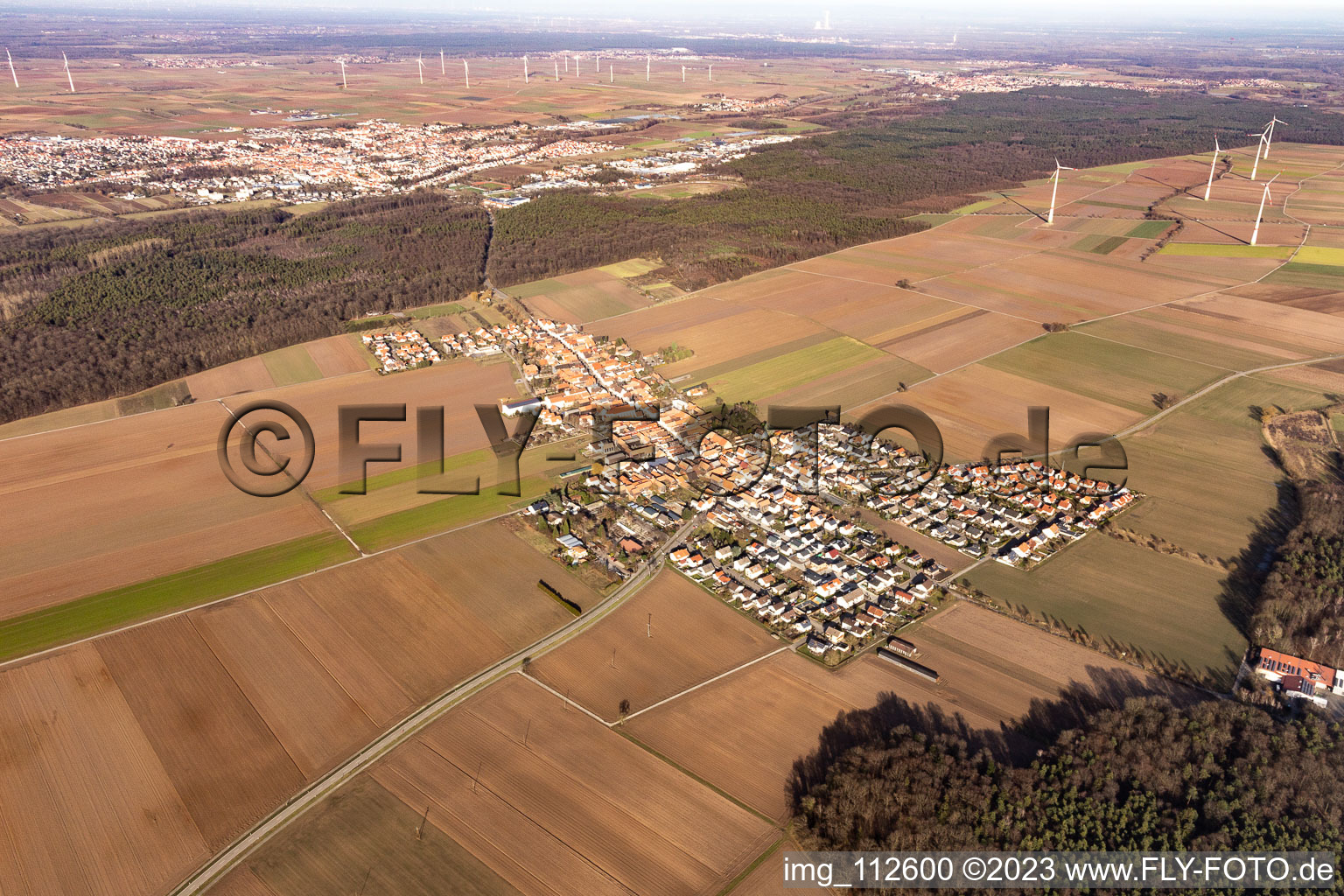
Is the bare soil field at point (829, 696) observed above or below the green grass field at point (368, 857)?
above

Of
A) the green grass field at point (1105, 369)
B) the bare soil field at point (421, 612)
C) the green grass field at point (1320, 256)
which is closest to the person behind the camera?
the bare soil field at point (421, 612)

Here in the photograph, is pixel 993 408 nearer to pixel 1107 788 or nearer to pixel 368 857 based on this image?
pixel 1107 788

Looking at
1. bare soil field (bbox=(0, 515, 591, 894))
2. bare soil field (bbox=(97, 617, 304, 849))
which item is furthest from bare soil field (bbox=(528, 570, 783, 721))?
bare soil field (bbox=(97, 617, 304, 849))

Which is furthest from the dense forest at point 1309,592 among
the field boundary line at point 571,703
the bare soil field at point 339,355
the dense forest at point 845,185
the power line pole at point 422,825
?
the bare soil field at point 339,355

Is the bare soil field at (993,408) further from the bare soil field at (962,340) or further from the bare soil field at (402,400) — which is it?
the bare soil field at (402,400)

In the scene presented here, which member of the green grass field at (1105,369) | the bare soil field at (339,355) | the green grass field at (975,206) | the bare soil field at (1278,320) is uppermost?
the green grass field at (975,206)

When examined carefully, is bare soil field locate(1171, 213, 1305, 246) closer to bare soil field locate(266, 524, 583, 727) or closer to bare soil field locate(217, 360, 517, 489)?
bare soil field locate(217, 360, 517, 489)

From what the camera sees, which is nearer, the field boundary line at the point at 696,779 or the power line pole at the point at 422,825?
the power line pole at the point at 422,825
